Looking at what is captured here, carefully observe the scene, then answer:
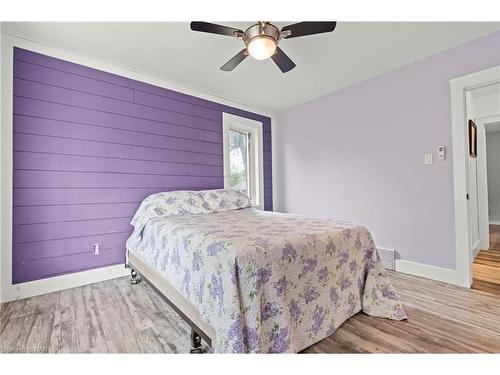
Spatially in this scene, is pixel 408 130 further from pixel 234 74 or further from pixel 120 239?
pixel 120 239

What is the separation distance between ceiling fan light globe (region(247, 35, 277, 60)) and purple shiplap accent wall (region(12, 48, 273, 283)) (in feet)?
5.56

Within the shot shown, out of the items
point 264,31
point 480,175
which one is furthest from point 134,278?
point 480,175

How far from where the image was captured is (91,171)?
246 centimetres

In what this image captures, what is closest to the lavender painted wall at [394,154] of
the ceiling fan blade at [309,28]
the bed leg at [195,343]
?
the ceiling fan blade at [309,28]

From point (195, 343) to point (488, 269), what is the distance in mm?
3348

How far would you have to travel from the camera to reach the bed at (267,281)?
1129 millimetres

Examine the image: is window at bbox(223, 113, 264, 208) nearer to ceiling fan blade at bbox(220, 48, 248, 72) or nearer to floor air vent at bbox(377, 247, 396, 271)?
ceiling fan blade at bbox(220, 48, 248, 72)

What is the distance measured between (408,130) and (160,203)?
9.47 feet

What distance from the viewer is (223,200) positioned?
2992 millimetres

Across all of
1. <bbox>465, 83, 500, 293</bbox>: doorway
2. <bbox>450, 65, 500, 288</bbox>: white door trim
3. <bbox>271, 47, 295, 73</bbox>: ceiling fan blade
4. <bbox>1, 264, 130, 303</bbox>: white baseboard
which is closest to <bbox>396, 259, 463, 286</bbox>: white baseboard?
<bbox>450, 65, 500, 288</bbox>: white door trim

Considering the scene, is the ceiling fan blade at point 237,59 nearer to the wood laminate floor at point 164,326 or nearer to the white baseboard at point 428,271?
the wood laminate floor at point 164,326

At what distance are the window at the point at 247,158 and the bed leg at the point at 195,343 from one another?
2.52m

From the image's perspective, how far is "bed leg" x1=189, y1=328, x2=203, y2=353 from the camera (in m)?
1.38

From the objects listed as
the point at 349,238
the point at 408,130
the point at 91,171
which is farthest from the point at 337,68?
the point at 91,171
